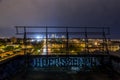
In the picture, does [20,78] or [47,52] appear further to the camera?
[47,52]

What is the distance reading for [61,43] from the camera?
6.83 m

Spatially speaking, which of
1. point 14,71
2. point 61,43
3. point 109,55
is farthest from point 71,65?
point 14,71

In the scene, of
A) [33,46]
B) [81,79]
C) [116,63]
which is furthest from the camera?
[33,46]

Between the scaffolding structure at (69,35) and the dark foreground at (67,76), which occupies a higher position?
the scaffolding structure at (69,35)

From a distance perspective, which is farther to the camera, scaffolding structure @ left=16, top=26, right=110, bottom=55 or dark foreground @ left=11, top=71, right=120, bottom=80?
scaffolding structure @ left=16, top=26, right=110, bottom=55

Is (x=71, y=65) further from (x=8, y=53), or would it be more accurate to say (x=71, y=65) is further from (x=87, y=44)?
(x=8, y=53)

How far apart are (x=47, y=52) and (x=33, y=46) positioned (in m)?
0.49

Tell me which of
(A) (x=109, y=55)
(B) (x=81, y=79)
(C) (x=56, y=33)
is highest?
(C) (x=56, y=33)

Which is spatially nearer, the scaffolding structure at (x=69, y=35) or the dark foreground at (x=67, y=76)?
the dark foreground at (x=67, y=76)

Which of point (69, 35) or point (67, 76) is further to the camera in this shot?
point (69, 35)

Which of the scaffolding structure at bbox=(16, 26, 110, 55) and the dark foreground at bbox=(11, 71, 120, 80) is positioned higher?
the scaffolding structure at bbox=(16, 26, 110, 55)

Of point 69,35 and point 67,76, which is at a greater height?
point 69,35

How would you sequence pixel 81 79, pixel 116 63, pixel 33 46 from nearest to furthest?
pixel 81 79
pixel 116 63
pixel 33 46

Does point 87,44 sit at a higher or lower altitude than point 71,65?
higher
